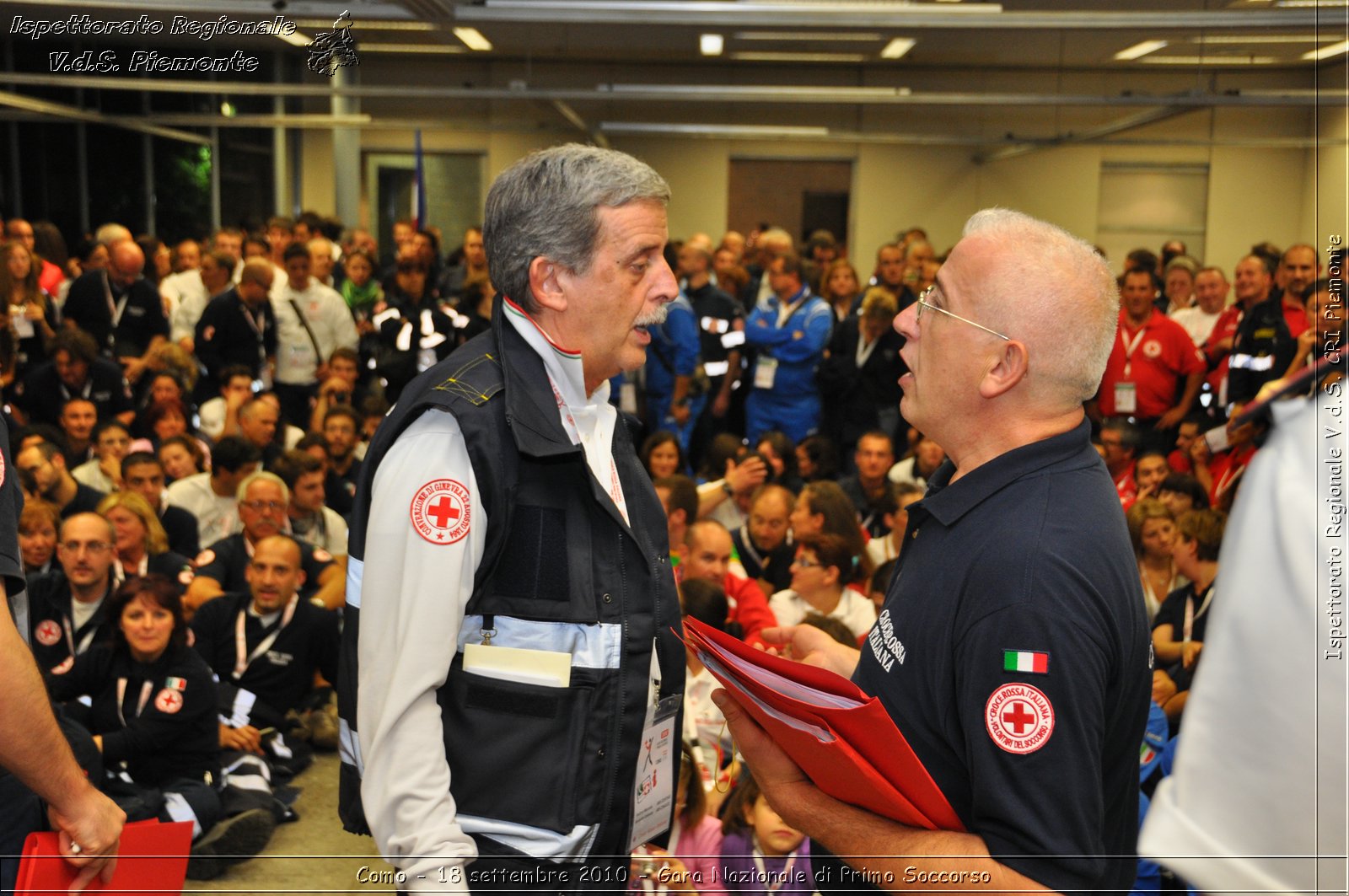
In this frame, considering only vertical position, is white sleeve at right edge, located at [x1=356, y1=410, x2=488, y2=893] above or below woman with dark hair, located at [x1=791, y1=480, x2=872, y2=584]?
above

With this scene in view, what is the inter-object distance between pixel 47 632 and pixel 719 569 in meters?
Answer: 2.53

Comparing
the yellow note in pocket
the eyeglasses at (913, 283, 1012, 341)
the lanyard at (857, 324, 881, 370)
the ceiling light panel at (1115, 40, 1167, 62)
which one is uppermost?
the ceiling light panel at (1115, 40, 1167, 62)

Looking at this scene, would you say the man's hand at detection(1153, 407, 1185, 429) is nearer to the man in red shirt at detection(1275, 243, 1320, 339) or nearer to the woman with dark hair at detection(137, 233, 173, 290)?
the man in red shirt at detection(1275, 243, 1320, 339)

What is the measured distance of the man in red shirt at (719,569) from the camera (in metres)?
4.32

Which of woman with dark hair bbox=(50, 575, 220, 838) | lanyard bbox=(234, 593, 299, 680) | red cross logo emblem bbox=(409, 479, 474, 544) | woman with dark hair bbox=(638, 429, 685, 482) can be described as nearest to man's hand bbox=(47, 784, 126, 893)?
red cross logo emblem bbox=(409, 479, 474, 544)

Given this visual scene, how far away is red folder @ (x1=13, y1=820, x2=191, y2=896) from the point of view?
65.3 inches

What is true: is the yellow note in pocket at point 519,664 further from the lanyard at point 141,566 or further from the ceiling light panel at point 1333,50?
the ceiling light panel at point 1333,50

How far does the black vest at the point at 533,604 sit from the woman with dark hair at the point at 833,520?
2.91 meters

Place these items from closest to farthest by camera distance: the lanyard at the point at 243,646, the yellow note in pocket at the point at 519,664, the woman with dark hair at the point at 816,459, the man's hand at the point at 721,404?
1. the yellow note in pocket at the point at 519,664
2. the lanyard at the point at 243,646
3. the woman with dark hair at the point at 816,459
4. the man's hand at the point at 721,404

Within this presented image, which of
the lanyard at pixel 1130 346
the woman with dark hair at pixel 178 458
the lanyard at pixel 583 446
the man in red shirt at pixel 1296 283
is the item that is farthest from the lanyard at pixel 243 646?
the man in red shirt at pixel 1296 283

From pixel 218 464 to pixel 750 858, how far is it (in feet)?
12.8

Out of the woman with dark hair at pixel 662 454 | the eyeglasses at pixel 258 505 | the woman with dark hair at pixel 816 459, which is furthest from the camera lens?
the woman with dark hair at pixel 816 459

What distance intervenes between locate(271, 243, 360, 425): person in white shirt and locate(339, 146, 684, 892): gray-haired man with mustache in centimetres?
631

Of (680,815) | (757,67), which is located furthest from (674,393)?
(757,67)
